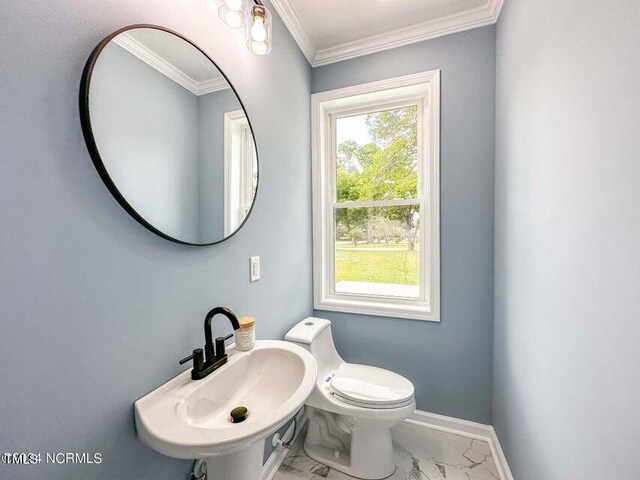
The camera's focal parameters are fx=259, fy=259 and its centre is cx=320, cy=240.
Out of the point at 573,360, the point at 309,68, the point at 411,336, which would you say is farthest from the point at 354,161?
the point at 573,360

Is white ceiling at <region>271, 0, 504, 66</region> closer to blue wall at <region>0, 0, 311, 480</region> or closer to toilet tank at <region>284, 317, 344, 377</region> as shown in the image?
blue wall at <region>0, 0, 311, 480</region>

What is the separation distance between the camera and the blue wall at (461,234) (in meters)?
1.52

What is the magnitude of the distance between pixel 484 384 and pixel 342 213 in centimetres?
140

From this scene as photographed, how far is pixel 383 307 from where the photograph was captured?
175cm

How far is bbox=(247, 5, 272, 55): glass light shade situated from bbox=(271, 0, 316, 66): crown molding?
503 mm

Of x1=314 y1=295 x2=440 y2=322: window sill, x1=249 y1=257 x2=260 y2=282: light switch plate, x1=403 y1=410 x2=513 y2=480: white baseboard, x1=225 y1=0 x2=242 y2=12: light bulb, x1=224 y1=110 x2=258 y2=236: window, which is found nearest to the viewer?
x1=225 y1=0 x2=242 y2=12: light bulb

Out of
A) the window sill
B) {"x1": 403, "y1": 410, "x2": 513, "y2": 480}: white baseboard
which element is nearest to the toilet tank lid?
the window sill

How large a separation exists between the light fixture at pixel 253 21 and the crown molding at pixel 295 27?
0.45 meters

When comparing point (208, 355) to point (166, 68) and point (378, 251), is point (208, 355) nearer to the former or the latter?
point (166, 68)

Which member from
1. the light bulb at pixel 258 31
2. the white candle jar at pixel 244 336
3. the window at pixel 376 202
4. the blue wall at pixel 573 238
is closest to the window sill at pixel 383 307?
the window at pixel 376 202

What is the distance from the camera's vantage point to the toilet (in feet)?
4.15

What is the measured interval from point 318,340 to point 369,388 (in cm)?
37

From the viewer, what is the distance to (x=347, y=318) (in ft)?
6.00

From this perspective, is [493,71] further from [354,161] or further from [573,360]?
[573,360]
